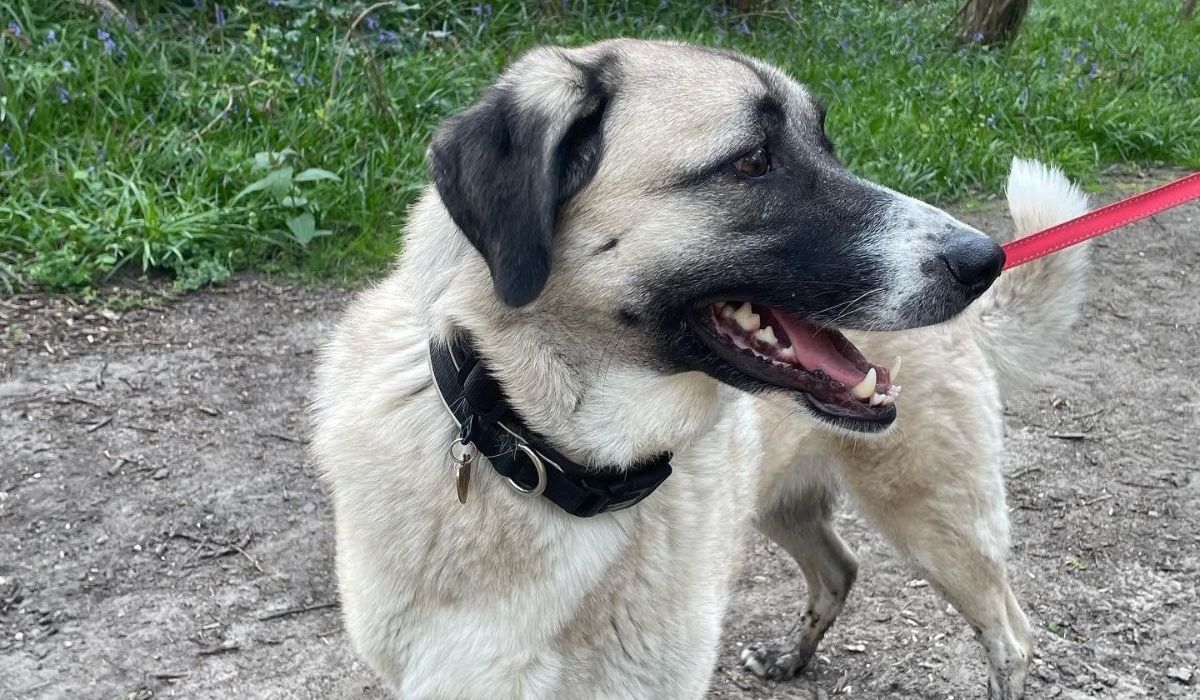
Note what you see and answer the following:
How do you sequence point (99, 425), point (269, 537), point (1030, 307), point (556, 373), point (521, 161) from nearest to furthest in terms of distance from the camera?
point (521, 161) < point (556, 373) < point (1030, 307) < point (269, 537) < point (99, 425)

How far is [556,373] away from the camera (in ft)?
6.76

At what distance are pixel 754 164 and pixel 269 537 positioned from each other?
228cm

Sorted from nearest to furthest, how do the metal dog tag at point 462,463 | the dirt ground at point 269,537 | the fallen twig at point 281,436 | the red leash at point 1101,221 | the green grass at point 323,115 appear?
the metal dog tag at point 462,463, the red leash at point 1101,221, the dirt ground at point 269,537, the fallen twig at point 281,436, the green grass at point 323,115

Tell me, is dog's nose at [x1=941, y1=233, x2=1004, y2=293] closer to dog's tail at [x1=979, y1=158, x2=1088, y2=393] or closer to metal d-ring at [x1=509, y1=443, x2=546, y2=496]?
metal d-ring at [x1=509, y1=443, x2=546, y2=496]

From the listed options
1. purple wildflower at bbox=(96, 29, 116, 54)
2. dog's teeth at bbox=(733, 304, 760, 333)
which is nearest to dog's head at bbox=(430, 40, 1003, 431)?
dog's teeth at bbox=(733, 304, 760, 333)

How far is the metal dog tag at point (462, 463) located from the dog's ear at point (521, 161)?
1.07ft

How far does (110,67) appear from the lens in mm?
5387

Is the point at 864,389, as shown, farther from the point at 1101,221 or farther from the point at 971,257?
the point at 1101,221

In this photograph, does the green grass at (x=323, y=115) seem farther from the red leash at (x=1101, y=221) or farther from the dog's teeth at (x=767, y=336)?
the dog's teeth at (x=767, y=336)

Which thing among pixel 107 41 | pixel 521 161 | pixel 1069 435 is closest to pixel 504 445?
pixel 521 161

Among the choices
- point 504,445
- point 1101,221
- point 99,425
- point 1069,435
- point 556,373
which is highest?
point 556,373

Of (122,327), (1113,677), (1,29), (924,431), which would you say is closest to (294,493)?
(122,327)

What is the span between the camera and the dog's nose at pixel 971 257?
6.79ft

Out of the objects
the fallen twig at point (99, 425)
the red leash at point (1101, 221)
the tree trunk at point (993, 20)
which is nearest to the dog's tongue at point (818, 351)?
the red leash at point (1101, 221)
